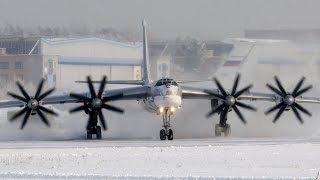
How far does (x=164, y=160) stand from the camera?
27.1 metres

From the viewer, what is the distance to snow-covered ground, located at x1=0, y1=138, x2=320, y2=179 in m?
22.9

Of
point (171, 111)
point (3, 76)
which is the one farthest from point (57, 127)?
point (3, 76)

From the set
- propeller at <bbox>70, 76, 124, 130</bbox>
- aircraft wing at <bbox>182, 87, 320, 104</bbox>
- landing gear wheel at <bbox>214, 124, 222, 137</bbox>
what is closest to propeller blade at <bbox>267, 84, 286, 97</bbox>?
aircraft wing at <bbox>182, 87, 320, 104</bbox>

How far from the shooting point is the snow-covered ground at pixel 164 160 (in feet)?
75.2

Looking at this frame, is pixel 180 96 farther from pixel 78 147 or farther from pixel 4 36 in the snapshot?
pixel 4 36

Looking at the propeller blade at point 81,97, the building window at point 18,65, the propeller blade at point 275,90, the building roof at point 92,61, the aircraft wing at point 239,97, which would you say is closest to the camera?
the propeller blade at point 275,90

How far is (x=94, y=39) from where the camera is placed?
3140 inches

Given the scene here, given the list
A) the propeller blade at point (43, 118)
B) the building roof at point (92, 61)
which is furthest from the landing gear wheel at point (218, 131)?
the building roof at point (92, 61)

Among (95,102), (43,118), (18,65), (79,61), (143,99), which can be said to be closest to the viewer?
(43,118)

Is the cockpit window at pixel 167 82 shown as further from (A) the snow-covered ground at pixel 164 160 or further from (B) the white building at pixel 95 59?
(B) the white building at pixel 95 59

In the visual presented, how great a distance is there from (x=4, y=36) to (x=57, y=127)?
41848 mm

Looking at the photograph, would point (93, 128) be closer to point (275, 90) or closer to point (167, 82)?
point (167, 82)

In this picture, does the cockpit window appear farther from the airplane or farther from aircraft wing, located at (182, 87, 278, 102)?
aircraft wing, located at (182, 87, 278, 102)

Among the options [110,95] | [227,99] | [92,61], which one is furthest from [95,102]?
[92,61]
